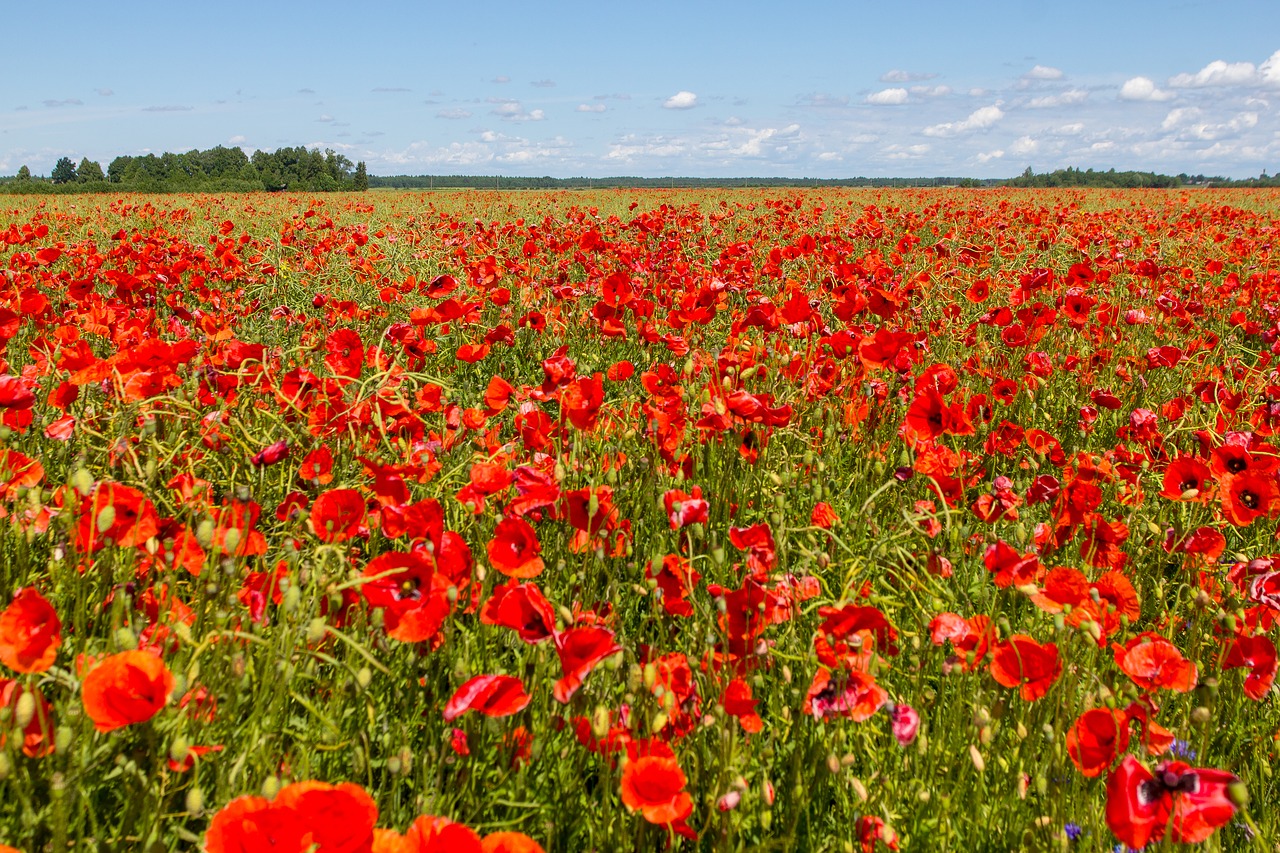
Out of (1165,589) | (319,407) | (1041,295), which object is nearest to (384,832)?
(319,407)

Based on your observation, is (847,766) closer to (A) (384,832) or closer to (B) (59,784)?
(A) (384,832)

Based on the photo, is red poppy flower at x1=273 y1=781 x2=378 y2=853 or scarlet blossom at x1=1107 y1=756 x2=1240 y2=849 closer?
red poppy flower at x1=273 y1=781 x2=378 y2=853

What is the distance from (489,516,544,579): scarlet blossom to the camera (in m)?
1.45

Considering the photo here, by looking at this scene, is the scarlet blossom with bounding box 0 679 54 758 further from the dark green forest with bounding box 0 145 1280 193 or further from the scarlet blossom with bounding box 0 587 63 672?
the dark green forest with bounding box 0 145 1280 193

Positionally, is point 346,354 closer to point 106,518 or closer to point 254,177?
point 106,518

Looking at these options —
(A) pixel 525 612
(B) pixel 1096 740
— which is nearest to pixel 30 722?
(A) pixel 525 612

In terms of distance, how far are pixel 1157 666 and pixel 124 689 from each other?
4.89 ft

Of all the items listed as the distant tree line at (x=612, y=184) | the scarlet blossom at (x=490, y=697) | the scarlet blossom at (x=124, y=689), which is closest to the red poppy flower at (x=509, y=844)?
the scarlet blossom at (x=490, y=697)

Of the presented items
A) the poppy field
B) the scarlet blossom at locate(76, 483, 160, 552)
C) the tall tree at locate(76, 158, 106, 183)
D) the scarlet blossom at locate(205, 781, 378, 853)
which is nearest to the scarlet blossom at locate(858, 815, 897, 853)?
the poppy field

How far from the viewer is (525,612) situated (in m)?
1.26

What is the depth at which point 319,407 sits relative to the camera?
8.24 feet

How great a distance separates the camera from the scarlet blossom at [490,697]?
1.14m

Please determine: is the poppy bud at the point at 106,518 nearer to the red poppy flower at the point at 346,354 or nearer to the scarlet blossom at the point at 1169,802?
the red poppy flower at the point at 346,354

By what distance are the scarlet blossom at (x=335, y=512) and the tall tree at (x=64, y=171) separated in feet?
194
